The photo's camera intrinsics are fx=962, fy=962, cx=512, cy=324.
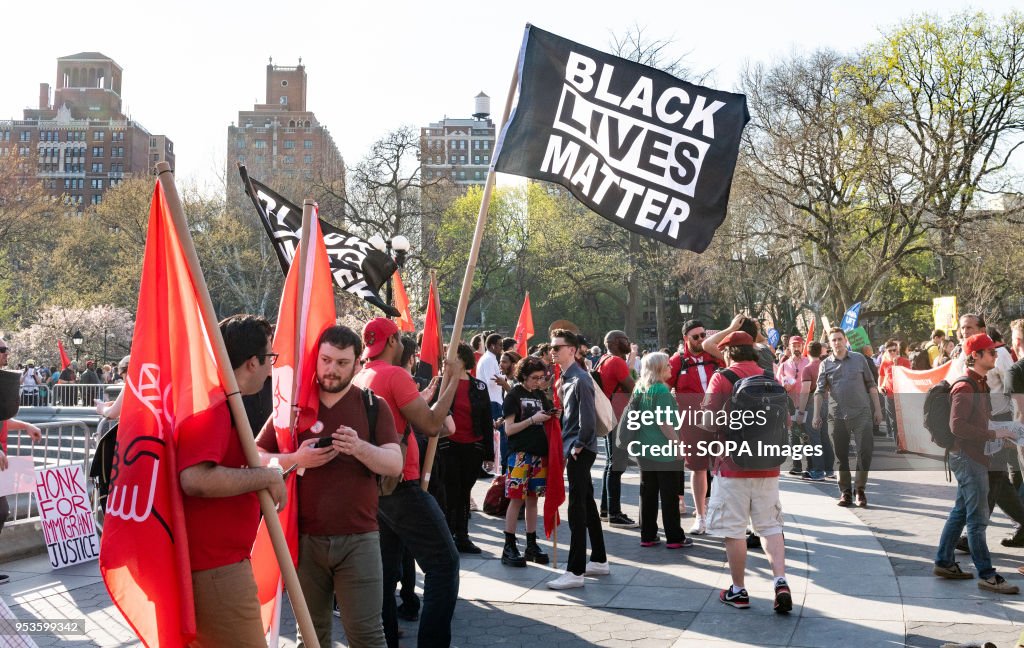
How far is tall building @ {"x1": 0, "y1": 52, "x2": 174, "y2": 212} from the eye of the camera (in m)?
132

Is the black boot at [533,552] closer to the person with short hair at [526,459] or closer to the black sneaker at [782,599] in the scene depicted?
the person with short hair at [526,459]

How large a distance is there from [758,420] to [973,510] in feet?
6.22

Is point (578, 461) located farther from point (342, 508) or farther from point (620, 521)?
point (342, 508)

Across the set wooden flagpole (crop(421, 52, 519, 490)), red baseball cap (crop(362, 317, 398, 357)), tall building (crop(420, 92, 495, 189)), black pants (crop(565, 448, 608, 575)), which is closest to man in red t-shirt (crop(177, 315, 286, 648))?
wooden flagpole (crop(421, 52, 519, 490))

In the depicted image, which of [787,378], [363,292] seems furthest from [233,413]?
[787,378]

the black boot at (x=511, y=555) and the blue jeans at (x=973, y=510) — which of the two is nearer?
the blue jeans at (x=973, y=510)

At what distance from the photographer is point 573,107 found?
220 inches

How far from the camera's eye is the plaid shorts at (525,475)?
8.10 meters

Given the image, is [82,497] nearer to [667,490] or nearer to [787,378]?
[667,490]

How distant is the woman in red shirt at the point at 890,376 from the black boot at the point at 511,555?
11325 millimetres

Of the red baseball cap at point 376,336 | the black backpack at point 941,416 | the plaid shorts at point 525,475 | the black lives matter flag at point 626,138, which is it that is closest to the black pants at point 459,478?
the plaid shorts at point 525,475

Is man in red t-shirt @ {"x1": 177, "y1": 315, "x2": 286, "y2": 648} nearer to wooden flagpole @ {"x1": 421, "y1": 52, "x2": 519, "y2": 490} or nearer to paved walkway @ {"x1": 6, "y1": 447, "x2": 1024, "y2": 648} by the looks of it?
wooden flagpole @ {"x1": 421, "y1": 52, "x2": 519, "y2": 490}

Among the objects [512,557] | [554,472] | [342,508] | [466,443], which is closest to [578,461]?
[554,472]

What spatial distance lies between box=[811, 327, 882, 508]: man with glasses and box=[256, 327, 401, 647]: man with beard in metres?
7.96
